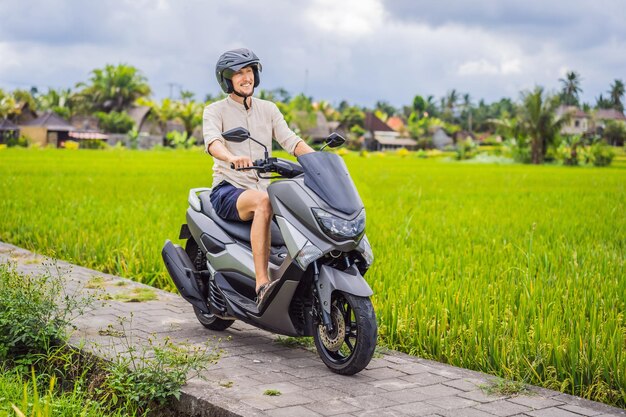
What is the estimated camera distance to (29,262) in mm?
6926

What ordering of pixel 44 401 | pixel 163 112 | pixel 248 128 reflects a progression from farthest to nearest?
pixel 163 112 < pixel 248 128 < pixel 44 401

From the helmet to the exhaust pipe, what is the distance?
3.64 ft

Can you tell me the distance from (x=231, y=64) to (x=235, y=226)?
0.84 metres

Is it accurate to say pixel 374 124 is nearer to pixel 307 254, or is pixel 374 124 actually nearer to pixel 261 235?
pixel 261 235

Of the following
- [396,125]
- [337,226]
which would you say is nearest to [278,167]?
[337,226]

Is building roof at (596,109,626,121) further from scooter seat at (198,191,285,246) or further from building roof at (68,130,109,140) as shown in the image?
scooter seat at (198,191,285,246)

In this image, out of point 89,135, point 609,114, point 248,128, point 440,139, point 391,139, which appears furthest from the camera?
point 609,114

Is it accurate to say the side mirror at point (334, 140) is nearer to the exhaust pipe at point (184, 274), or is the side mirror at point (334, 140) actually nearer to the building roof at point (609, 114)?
the exhaust pipe at point (184, 274)

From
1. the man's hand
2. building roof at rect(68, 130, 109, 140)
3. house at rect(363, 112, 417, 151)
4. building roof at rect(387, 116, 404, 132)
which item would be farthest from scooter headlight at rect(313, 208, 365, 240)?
building roof at rect(387, 116, 404, 132)

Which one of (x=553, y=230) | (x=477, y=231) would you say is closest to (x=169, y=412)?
(x=477, y=231)

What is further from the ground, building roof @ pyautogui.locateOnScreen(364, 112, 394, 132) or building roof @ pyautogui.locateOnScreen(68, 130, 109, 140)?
building roof @ pyautogui.locateOnScreen(364, 112, 394, 132)

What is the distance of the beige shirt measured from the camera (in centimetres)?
439

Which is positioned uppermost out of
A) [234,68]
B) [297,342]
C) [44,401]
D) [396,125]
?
[396,125]

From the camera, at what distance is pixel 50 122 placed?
61.2 m
